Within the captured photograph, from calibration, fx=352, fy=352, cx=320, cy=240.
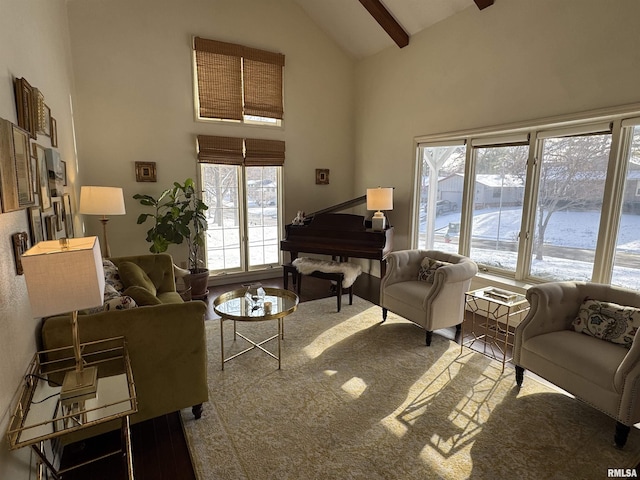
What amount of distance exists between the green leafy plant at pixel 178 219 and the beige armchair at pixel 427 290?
2.64 metres

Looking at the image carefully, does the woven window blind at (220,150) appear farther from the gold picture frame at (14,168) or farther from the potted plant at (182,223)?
the gold picture frame at (14,168)

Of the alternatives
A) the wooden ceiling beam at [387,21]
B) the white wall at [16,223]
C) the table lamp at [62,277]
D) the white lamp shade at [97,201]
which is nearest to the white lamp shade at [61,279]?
the table lamp at [62,277]

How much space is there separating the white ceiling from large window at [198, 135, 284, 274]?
80.1 inches

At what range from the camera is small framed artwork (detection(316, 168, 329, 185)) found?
6032mm

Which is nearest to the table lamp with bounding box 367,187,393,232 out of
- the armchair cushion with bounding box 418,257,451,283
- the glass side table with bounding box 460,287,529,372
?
the armchair cushion with bounding box 418,257,451,283

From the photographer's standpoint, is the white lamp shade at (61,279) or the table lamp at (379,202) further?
the table lamp at (379,202)

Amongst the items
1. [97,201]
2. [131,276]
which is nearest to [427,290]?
[131,276]

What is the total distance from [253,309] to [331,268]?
64.5 inches

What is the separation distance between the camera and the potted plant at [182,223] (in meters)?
4.55

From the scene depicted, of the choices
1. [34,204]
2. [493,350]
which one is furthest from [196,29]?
[493,350]

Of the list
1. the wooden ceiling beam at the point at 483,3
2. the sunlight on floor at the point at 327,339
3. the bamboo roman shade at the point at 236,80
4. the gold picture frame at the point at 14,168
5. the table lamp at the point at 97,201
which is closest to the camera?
the gold picture frame at the point at 14,168

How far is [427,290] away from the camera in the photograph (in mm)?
3494

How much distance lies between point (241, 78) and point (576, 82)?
163 inches

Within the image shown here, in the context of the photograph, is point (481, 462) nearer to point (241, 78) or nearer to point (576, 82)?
point (576, 82)
